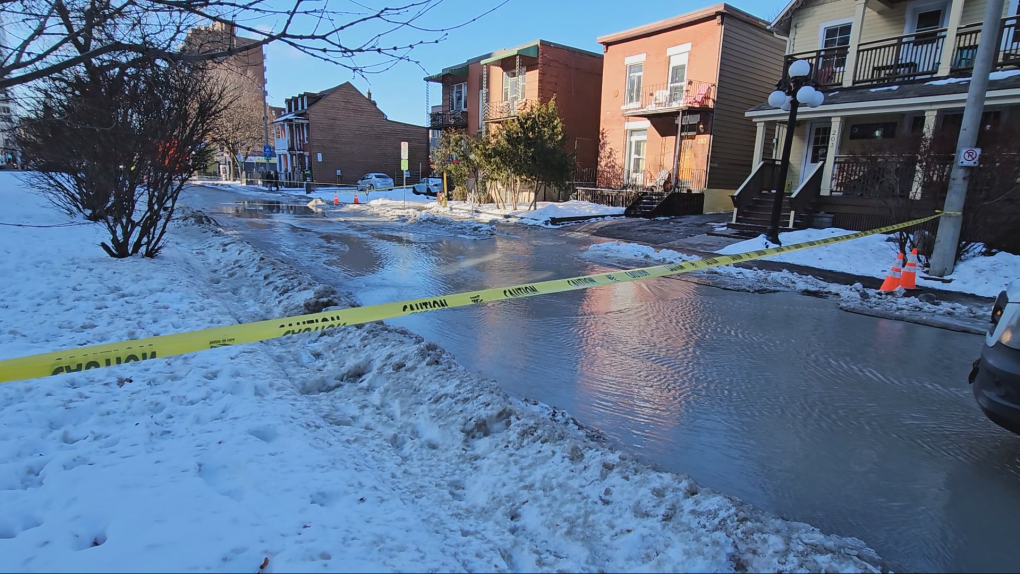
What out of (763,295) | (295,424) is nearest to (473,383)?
(295,424)

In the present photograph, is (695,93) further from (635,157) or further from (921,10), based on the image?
(921,10)

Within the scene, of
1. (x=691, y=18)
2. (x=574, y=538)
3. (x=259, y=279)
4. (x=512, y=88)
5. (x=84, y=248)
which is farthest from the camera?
(x=512, y=88)

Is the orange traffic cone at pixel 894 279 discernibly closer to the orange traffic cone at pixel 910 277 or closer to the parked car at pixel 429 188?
the orange traffic cone at pixel 910 277

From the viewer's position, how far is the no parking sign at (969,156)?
9195 mm

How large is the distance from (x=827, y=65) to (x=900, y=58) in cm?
206

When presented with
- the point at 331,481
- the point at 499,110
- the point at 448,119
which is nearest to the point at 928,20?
the point at 499,110

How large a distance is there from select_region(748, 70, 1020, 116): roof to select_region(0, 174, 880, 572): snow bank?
14459mm

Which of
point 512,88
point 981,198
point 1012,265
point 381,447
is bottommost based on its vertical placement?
point 381,447

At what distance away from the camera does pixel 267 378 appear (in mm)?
4504

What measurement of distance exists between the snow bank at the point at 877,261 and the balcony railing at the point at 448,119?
84.6ft

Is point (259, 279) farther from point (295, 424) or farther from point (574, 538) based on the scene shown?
point (574, 538)

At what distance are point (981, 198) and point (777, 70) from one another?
17091 mm

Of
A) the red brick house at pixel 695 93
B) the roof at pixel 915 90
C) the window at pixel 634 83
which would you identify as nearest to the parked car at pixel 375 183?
the window at pixel 634 83

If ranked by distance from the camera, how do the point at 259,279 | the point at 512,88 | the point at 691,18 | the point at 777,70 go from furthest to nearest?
the point at 512,88 < the point at 777,70 < the point at 691,18 < the point at 259,279
